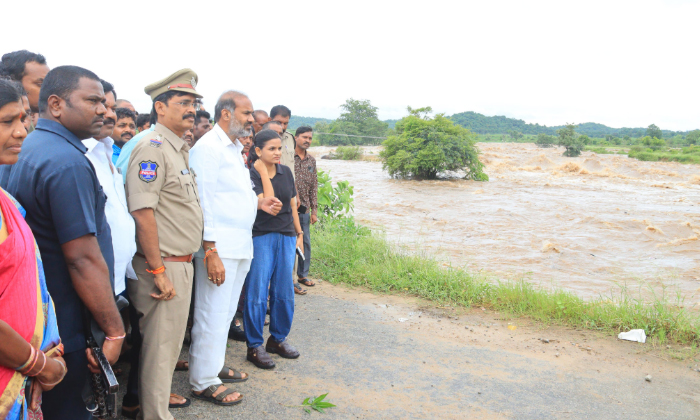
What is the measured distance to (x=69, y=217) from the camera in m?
1.84

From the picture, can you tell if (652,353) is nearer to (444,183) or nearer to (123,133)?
(123,133)

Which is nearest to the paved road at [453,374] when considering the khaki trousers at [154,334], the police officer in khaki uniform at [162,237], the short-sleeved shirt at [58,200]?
the khaki trousers at [154,334]

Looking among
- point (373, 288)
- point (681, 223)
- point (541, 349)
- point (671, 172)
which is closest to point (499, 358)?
point (541, 349)

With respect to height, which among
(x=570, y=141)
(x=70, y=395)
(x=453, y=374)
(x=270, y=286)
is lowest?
(x=453, y=374)

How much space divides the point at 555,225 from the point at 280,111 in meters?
9.49

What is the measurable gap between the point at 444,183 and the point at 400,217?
24.7 feet

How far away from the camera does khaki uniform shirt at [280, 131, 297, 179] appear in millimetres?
5391

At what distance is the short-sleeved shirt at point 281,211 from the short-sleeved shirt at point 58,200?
5.88 ft

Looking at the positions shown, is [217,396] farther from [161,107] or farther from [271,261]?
[161,107]

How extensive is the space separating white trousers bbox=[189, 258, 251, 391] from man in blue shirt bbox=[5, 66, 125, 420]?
111 cm

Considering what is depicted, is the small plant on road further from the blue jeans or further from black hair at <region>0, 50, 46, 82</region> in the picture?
black hair at <region>0, 50, 46, 82</region>

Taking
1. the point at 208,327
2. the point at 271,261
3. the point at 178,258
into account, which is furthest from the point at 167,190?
the point at 271,261

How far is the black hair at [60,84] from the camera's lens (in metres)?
2.00

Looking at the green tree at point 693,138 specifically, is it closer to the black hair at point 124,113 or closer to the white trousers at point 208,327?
the black hair at point 124,113
